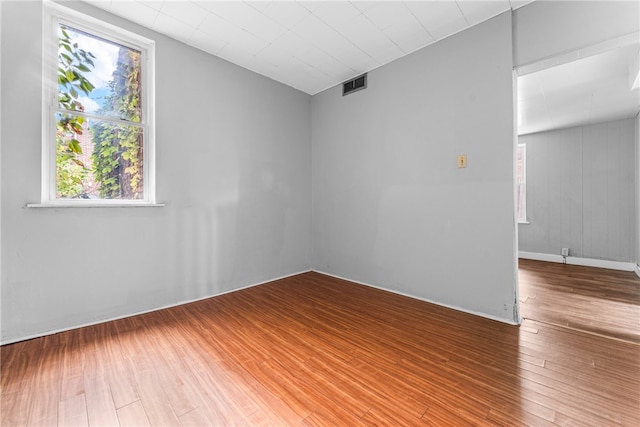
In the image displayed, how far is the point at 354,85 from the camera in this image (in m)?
3.85

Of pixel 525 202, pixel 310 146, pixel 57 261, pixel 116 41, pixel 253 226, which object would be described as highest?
pixel 116 41

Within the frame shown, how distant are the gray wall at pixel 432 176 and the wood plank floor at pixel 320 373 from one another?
61cm

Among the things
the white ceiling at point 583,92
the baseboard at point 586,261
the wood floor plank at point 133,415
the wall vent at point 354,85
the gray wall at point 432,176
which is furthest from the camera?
the baseboard at point 586,261

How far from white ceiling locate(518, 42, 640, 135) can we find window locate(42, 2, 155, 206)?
4.68 m

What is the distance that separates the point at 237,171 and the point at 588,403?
3.71 m

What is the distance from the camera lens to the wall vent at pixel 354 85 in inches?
147

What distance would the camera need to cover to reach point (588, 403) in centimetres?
145

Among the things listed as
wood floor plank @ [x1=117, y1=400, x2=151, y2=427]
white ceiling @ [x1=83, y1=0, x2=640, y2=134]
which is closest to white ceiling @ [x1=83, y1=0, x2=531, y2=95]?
white ceiling @ [x1=83, y1=0, x2=640, y2=134]

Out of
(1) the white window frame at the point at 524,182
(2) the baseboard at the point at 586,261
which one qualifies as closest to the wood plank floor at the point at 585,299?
(2) the baseboard at the point at 586,261

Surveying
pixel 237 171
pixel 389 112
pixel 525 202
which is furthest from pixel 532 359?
pixel 525 202

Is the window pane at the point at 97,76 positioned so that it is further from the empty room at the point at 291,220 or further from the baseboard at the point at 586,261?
the baseboard at the point at 586,261

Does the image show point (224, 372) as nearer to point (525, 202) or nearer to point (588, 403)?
point (588, 403)

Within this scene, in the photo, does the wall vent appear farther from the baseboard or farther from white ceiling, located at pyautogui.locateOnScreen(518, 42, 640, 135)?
the baseboard

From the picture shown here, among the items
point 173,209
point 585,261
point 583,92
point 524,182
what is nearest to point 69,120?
point 173,209
